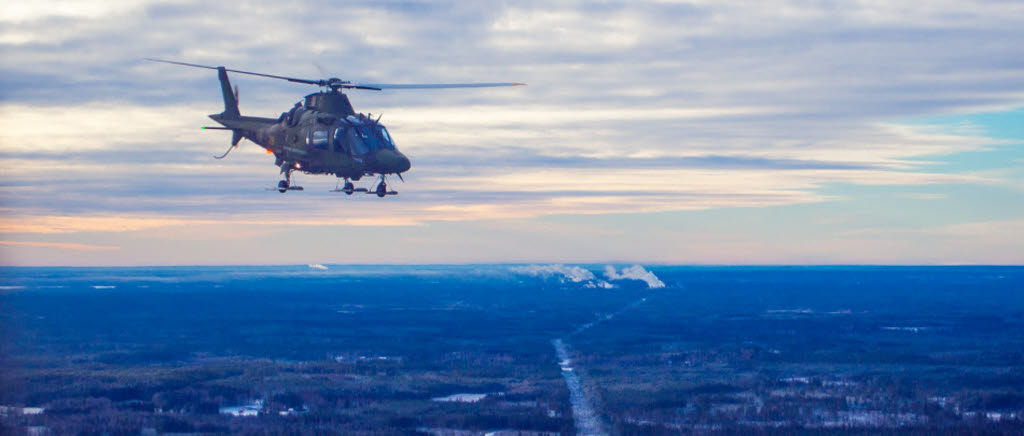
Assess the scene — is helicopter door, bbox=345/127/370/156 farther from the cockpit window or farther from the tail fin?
the tail fin

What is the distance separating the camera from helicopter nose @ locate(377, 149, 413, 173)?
3862 centimetres

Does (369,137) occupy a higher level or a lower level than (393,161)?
higher

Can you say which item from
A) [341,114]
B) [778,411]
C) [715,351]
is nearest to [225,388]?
[778,411]

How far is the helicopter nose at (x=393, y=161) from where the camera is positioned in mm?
38625

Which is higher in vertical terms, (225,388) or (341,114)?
(341,114)

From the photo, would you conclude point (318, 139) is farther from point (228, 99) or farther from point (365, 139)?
point (228, 99)

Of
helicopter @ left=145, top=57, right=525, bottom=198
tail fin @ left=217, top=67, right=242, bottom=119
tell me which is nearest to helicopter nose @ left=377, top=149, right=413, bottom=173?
helicopter @ left=145, top=57, right=525, bottom=198

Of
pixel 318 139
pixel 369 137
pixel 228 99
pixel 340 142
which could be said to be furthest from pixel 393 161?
pixel 228 99

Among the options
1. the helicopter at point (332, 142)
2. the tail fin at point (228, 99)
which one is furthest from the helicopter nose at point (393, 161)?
the tail fin at point (228, 99)

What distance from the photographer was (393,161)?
3872 centimetres

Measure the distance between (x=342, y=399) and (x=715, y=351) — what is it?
7170 centimetres

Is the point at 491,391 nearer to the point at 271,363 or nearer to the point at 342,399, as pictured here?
the point at 342,399

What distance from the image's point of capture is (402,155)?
128 feet

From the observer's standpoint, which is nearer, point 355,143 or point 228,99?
point 355,143
